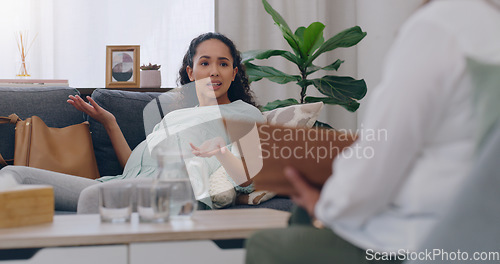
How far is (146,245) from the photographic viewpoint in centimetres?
96

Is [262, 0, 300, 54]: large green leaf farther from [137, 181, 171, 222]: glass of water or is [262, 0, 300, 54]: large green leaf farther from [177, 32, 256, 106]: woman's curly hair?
[137, 181, 171, 222]: glass of water

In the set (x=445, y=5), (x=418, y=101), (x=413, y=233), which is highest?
(x=445, y=5)

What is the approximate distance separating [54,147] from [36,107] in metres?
0.25

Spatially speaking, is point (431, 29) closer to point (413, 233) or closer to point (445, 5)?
point (445, 5)

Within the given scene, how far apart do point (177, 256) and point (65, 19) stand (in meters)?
2.64

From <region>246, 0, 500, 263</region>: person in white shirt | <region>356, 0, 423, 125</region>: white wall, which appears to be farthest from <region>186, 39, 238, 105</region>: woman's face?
<region>246, 0, 500, 263</region>: person in white shirt

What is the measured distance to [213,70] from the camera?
7.55 ft

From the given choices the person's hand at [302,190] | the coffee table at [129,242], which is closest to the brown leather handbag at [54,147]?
the coffee table at [129,242]

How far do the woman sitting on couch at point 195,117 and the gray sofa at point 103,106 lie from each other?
0.07m

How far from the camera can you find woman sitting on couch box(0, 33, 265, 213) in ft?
6.59

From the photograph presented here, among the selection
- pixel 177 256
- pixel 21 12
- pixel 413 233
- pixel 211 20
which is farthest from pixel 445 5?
pixel 21 12

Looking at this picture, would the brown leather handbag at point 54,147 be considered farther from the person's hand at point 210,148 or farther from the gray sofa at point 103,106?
the person's hand at point 210,148

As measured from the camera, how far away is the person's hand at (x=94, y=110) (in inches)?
93.4

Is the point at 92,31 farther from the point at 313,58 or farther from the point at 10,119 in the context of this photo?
the point at 313,58
